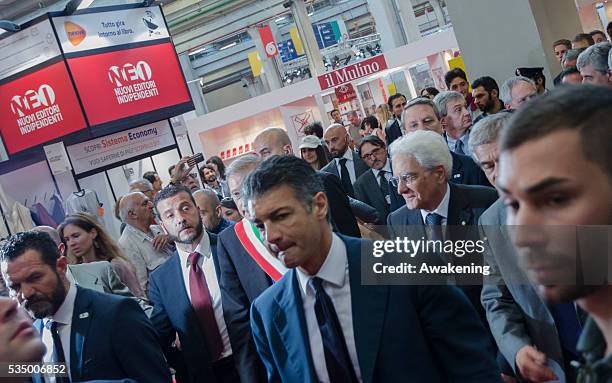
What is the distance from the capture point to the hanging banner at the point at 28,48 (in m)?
10.1

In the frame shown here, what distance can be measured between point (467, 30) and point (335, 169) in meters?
2.34

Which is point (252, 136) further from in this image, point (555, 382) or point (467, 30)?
point (555, 382)

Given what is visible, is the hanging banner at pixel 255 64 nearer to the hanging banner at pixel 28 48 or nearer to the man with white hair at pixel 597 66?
the hanging banner at pixel 28 48

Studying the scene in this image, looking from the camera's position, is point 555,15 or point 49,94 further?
point 49,94

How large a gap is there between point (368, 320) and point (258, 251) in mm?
1568

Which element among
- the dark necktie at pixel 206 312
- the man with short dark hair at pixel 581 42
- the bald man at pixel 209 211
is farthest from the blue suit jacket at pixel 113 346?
the man with short dark hair at pixel 581 42

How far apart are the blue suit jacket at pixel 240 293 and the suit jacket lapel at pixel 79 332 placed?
2.54 feet

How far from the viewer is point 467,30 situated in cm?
743

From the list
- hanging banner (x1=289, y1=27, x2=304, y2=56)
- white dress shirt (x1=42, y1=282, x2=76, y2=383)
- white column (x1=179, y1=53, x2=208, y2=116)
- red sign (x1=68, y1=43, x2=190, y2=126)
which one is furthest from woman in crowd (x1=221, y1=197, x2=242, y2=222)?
white column (x1=179, y1=53, x2=208, y2=116)

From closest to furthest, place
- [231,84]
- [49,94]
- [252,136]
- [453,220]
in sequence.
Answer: [453,220] → [49,94] → [252,136] → [231,84]

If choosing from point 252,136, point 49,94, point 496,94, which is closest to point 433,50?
point 252,136

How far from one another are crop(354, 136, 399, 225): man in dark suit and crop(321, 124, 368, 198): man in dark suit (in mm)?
397

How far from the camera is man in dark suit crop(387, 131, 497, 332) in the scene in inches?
125

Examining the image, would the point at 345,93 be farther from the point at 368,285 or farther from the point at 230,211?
the point at 368,285
